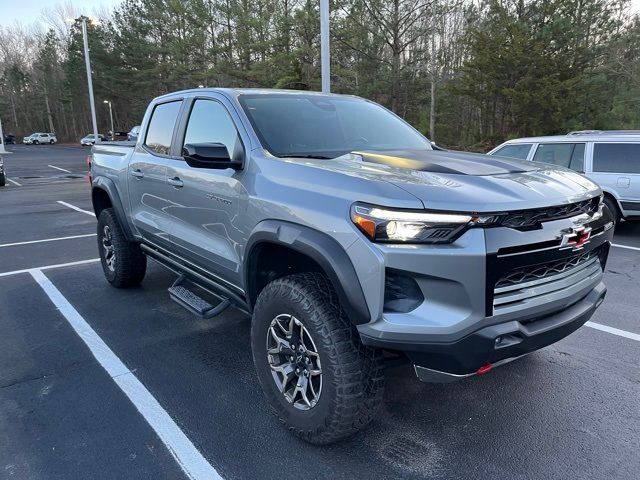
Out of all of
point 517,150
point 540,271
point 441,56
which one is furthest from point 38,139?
point 540,271

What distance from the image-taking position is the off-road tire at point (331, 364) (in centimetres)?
237

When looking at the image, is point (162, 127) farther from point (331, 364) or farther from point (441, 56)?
point (441, 56)

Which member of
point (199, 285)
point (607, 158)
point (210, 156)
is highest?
point (210, 156)

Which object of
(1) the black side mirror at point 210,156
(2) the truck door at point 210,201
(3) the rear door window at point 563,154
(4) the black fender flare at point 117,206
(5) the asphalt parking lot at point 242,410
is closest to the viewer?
(5) the asphalt parking lot at point 242,410

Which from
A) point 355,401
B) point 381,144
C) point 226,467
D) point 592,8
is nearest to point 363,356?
point 355,401

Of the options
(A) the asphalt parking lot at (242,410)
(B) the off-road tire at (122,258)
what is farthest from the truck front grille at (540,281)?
(B) the off-road tire at (122,258)

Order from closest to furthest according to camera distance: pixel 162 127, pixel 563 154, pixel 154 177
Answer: pixel 154 177
pixel 162 127
pixel 563 154

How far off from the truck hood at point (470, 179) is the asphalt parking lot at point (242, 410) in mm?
1363

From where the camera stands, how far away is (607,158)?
787 centimetres

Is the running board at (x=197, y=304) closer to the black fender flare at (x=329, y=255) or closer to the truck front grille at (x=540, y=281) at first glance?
the black fender flare at (x=329, y=255)

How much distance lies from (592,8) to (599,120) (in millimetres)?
4668

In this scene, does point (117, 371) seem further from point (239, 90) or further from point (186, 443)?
point (239, 90)

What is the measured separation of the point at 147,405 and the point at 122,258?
2.39 m

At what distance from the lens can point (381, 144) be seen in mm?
3645
